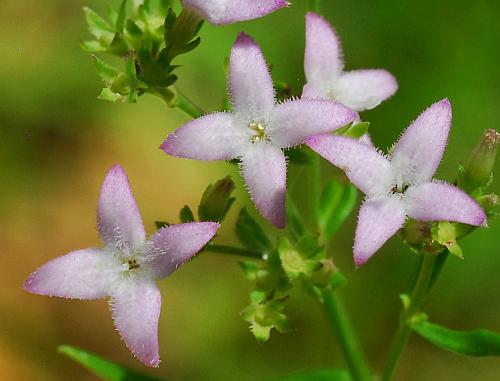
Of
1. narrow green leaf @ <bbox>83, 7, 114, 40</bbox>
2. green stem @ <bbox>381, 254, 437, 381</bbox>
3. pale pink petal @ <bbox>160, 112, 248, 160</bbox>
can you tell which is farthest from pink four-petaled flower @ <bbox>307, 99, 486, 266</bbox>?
narrow green leaf @ <bbox>83, 7, 114, 40</bbox>

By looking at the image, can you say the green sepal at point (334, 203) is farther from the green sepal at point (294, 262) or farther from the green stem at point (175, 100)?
the green stem at point (175, 100)

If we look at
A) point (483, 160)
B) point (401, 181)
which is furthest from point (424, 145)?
point (483, 160)

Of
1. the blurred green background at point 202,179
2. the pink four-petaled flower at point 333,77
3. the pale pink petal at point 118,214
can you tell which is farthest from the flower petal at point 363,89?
the blurred green background at point 202,179

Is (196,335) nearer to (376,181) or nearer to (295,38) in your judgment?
(295,38)

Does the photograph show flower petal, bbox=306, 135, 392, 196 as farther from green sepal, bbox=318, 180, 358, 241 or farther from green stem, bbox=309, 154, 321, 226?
green sepal, bbox=318, 180, 358, 241

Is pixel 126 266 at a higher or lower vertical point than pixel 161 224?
lower

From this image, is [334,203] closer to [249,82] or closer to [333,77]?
[333,77]
